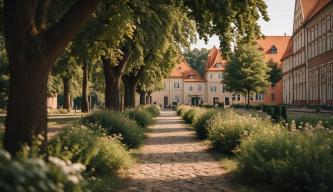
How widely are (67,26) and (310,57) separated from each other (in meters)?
60.2

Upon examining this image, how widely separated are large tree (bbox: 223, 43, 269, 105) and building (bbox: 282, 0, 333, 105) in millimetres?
5745

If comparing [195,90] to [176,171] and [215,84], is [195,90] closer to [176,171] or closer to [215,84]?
[215,84]

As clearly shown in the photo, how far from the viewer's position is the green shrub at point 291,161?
750 centimetres

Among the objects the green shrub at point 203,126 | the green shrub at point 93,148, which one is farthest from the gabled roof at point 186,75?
the green shrub at point 93,148

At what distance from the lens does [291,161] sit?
8266 mm

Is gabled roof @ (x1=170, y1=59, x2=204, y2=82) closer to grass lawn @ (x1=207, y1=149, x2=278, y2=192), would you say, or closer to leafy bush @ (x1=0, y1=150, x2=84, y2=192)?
grass lawn @ (x1=207, y1=149, x2=278, y2=192)

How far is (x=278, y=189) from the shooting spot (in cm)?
859

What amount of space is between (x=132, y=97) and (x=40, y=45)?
2895cm

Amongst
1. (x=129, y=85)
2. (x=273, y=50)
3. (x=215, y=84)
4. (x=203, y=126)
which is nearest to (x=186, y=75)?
(x=215, y=84)

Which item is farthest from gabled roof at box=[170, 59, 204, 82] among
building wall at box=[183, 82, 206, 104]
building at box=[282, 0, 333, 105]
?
building at box=[282, 0, 333, 105]

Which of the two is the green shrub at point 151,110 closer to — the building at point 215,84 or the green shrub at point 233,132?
the green shrub at point 233,132

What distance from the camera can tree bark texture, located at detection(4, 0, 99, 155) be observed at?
8.25 m

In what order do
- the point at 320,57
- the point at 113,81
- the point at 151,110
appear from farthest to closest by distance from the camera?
the point at 320,57
the point at 151,110
the point at 113,81

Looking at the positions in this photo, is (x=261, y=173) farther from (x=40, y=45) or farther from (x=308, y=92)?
(x=308, y=92)
